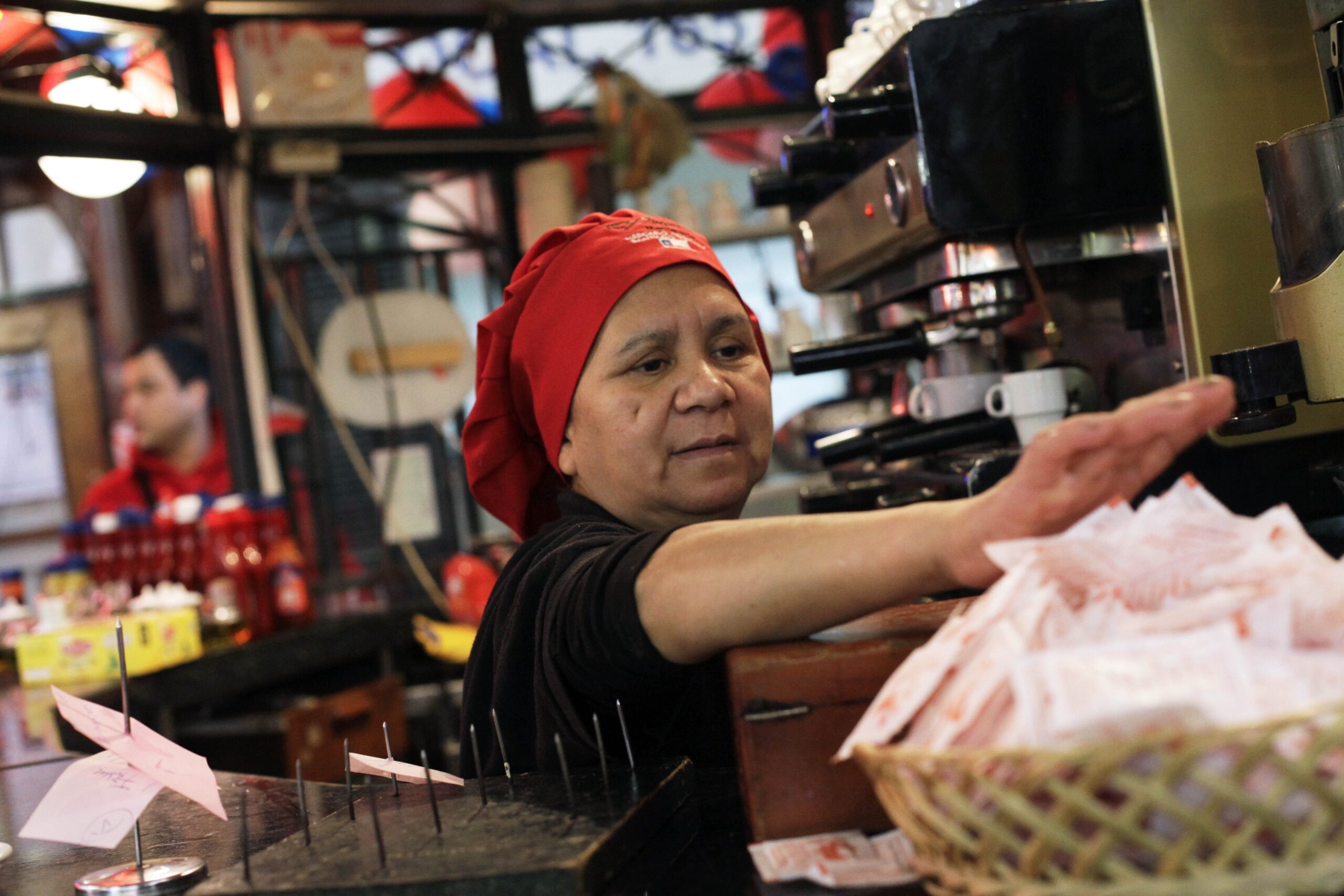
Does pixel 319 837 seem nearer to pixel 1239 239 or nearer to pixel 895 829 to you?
pixel 895 829

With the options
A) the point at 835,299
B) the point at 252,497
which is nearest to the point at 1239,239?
the point at 835,299

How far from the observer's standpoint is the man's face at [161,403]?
4523 millimetres

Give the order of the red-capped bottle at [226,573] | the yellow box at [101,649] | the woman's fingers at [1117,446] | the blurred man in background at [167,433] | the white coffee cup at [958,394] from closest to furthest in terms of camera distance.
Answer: the woman's fingers at [1117,446] → the white coffee cup at [958,394] → the yellow box at [101,649] → the red-capped bottle at [226,573] → the blurred man in background at [167,433]

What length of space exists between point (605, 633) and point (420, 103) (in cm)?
412

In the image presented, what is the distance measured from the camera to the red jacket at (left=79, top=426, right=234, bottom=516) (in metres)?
4.45

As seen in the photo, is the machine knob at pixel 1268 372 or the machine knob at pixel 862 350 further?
the machine knob at pixel 862 350

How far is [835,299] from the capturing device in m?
2.38

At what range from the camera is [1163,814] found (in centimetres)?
58

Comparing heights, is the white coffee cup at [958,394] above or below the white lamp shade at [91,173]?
below

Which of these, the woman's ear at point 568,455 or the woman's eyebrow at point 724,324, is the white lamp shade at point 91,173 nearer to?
the woman's ear at point 568,455

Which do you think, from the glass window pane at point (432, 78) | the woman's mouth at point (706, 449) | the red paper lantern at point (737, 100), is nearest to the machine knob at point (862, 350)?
the woman's mouth at point (706, 449)

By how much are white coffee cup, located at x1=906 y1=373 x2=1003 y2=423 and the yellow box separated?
6.88ft

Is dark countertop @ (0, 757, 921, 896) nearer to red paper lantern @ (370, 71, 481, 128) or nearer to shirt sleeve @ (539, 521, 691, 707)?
shirt sleeve @ (539, 521, 691, 707)

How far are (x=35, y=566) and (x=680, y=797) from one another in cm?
529
